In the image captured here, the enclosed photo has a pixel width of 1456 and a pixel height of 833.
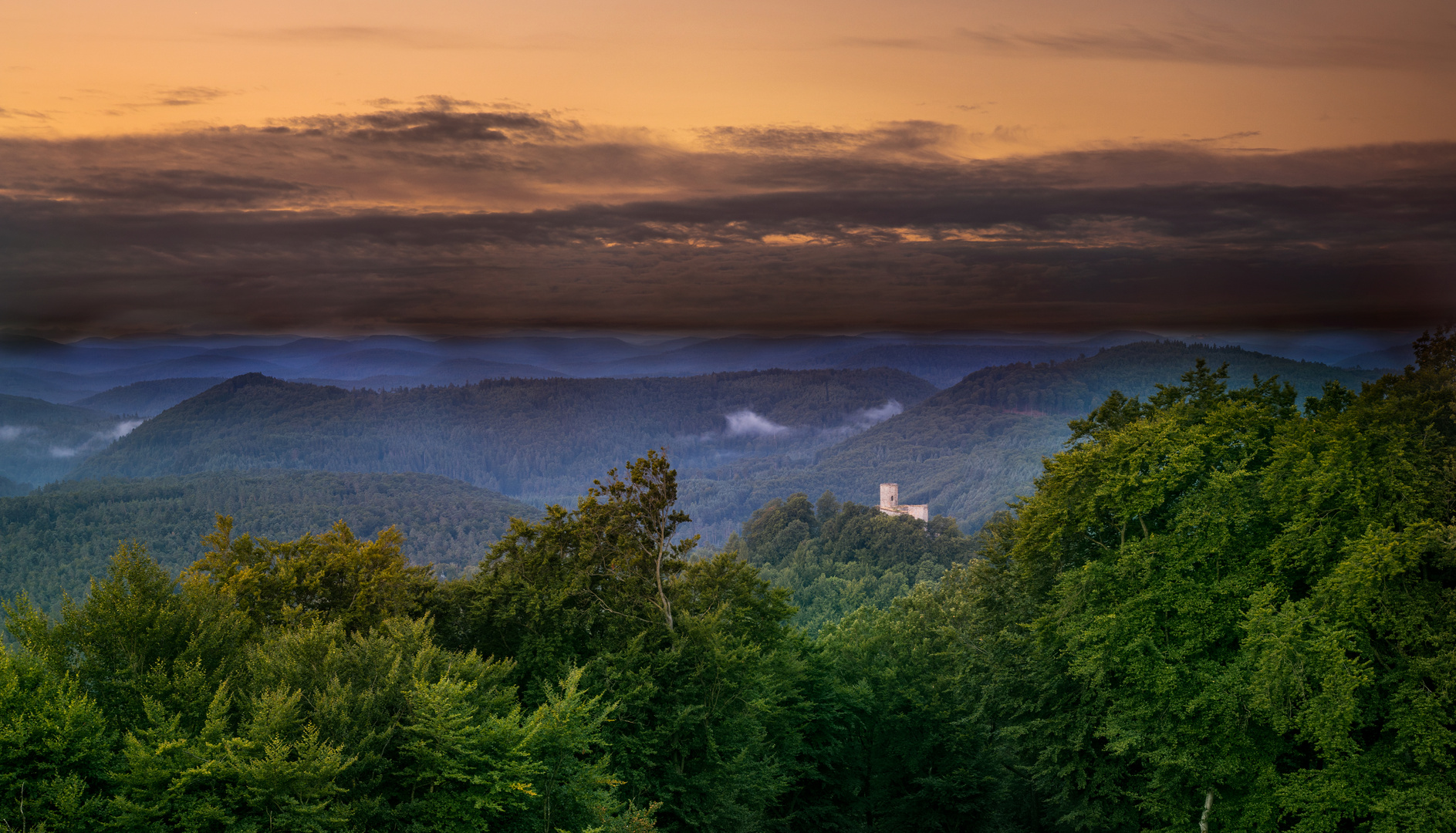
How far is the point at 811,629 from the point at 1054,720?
57174mm

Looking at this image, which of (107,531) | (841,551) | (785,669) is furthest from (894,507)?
(107,531)

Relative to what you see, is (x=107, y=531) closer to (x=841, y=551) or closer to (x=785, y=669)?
(x=841, y=551)

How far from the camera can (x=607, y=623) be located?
85.8 feet

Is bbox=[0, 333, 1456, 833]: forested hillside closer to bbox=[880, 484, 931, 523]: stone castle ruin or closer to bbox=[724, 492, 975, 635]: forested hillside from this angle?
bbox=[724, 492, 975, 635]: forested hillside

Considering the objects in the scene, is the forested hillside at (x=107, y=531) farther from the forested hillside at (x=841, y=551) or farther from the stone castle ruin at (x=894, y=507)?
the stone castle ruin at (x=894, y=507)

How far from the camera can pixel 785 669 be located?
29.3 m

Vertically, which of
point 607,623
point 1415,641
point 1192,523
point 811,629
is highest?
point 1192,523

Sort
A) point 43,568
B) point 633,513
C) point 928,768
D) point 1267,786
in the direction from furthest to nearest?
1. point 43,568
2. point 928,768
3. point 633,513
4. point 1267,786

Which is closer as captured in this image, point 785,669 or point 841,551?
point 785,669

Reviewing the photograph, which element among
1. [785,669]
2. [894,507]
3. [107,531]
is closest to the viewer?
[785,669]

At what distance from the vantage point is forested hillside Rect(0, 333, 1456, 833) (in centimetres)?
1661

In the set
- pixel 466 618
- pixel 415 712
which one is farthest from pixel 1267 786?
pixel 466 618

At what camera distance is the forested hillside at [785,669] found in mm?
16609

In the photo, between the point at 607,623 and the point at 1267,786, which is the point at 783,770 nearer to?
the point at 607,623
